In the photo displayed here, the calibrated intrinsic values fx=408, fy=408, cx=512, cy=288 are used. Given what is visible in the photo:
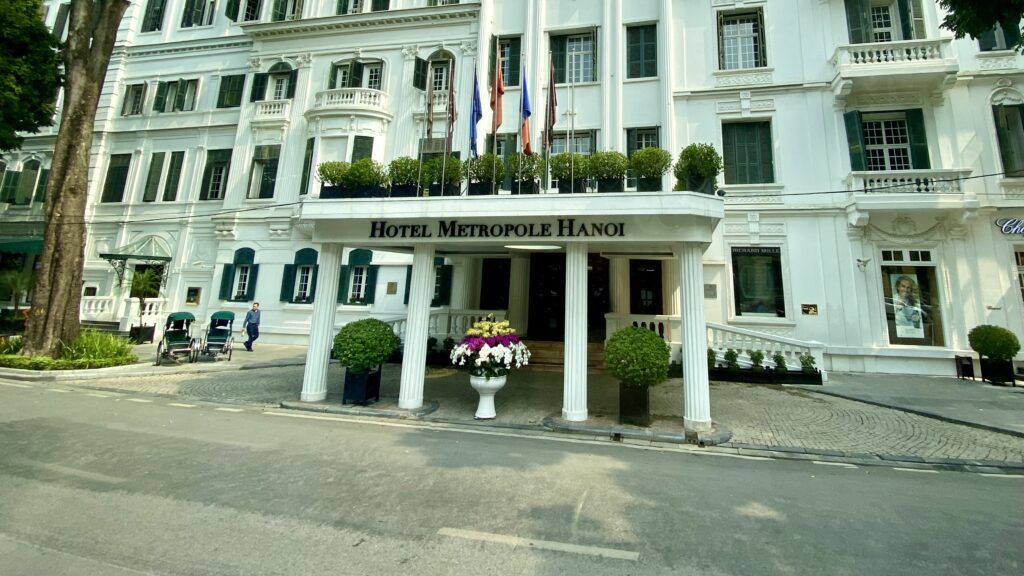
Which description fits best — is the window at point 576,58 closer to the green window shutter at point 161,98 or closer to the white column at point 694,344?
the white column at point 694,344

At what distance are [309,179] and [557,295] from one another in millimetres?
11964

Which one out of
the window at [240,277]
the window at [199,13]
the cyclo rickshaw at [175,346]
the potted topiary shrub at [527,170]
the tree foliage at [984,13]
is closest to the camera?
the tree foliage at [984,13]

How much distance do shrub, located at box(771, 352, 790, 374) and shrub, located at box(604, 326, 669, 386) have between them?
6327mm

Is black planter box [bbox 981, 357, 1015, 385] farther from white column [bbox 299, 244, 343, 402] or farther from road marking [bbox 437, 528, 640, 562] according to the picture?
white column [bbox 299, 244, 343, 402]

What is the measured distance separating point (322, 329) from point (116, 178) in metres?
21.0

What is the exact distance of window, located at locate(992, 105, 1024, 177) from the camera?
12.8m

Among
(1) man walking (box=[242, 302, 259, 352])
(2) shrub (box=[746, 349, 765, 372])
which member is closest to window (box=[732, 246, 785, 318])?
(2) shrub (box=[746, 349, 765, 372])

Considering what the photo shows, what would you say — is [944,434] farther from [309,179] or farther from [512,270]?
[309,179]

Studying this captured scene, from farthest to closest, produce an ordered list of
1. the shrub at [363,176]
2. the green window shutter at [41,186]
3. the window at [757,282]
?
1. the green window shutter at [41,186]
2. the window at [757,282]
3. the shrub at [363,176]

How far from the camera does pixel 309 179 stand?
17.8 metres

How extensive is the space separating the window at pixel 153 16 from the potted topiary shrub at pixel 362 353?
25.8 metres

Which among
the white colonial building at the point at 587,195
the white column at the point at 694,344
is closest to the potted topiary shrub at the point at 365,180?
the white colonial building at the point at 587,195

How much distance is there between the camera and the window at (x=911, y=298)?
12.7 meters

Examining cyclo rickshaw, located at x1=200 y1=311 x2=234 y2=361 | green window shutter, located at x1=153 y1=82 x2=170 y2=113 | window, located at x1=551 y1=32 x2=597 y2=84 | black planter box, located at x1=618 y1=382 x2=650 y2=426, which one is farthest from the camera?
green window shutter, located at x1=153 y1=82 x2=170 y2=113
